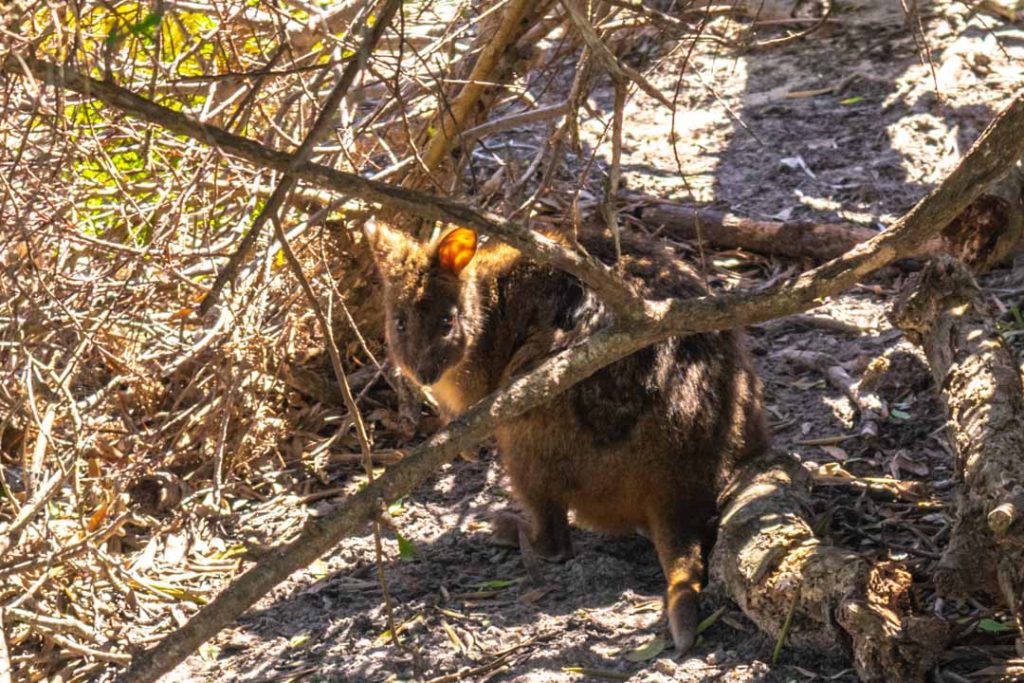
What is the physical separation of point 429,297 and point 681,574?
5.34 ft

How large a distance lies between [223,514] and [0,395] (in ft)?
3.97

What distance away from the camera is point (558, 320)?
5062mm

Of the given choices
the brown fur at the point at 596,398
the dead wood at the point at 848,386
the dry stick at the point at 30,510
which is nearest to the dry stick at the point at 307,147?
the dry stick at the point at 30,510

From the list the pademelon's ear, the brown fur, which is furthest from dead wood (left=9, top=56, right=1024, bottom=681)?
the pademelon's ear

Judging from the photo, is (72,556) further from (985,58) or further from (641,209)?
(985,58)

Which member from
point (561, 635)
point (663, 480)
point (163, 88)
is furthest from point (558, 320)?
point (163, 88)

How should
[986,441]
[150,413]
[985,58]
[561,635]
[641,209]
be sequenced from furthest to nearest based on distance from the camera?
[985,58] < [641,209] < [150,413] < [561,635] < [986,441]

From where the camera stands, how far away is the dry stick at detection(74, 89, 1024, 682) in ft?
10.5

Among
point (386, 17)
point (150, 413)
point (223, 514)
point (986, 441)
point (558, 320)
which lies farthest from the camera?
point (150, 413)

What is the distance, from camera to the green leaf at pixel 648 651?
416cm

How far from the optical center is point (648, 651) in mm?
4188

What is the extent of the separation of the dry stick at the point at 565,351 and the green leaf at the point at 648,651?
3.57 feet

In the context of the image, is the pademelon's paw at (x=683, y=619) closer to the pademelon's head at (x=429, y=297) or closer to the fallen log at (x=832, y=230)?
the fallen log at (x=832, y=230)

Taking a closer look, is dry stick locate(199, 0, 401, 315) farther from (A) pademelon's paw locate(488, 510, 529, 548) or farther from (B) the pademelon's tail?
(A) pademelon's paw locate(488, 510, 529, 548)
